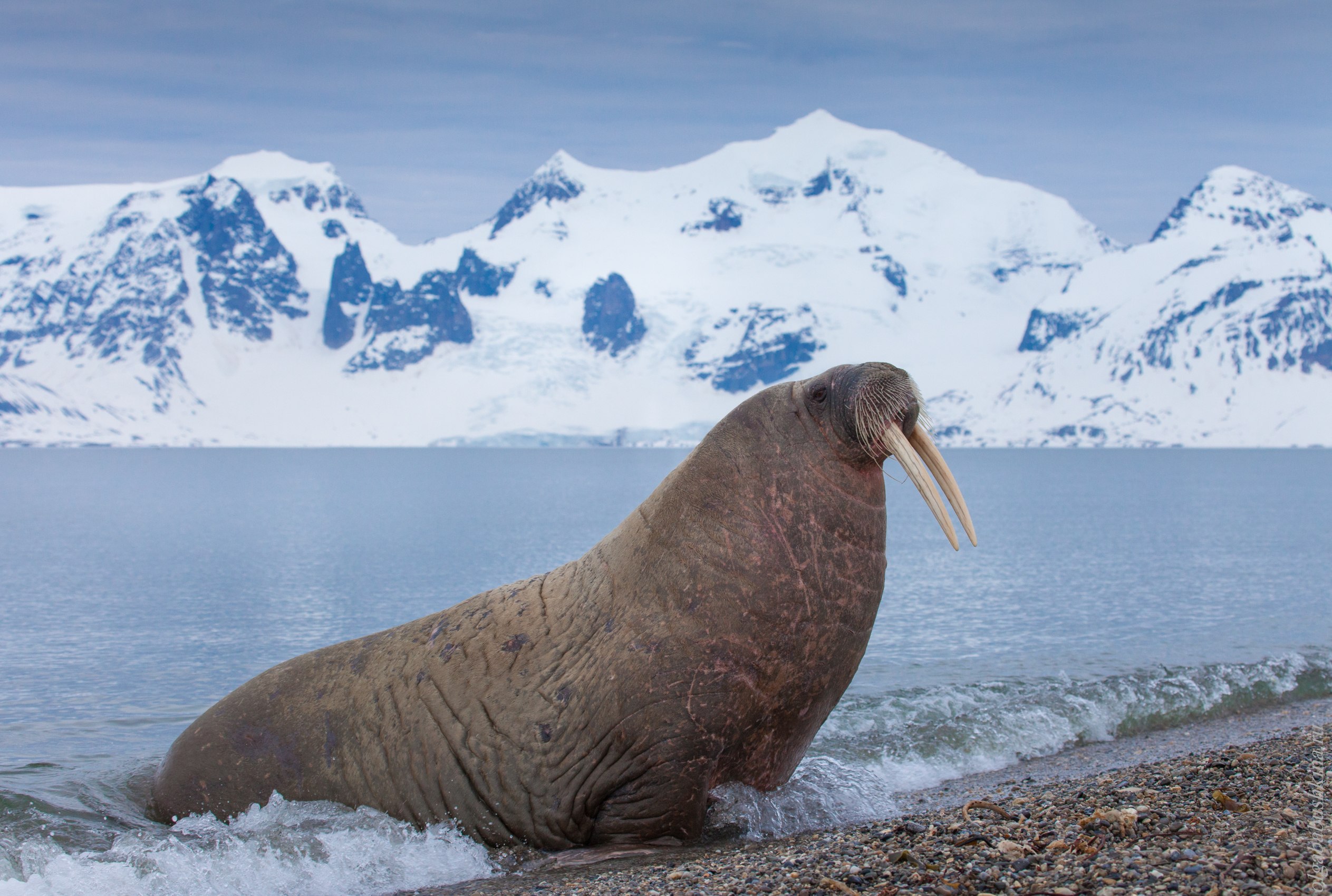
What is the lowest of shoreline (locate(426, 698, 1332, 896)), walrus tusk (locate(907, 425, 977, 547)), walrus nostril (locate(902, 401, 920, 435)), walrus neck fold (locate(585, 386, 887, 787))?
shoreline (locate(426, 698, 1332, 896))

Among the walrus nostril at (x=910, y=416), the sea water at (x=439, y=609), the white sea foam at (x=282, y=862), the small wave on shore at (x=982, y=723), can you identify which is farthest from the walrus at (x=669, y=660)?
the small wave on shore at (x=982, y=723)

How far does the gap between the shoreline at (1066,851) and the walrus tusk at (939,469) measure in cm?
134

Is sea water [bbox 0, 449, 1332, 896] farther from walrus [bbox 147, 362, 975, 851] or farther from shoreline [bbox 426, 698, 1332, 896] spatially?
shoreline [bbox 426, 698, 1332, 896]

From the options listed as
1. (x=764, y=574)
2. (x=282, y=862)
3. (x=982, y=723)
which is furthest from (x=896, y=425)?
(x=982, y=723)

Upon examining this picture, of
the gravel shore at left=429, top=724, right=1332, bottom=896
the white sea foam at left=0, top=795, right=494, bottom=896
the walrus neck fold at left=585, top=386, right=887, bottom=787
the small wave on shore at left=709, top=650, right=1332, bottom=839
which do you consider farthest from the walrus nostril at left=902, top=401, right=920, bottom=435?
the white sea foam at left=0, top=795, right=494, bottom=896

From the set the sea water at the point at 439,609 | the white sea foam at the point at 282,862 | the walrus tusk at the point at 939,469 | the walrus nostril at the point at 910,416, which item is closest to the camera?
the walrus tusk at the point at 939,469

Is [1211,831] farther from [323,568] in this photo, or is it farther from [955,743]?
[323,568]

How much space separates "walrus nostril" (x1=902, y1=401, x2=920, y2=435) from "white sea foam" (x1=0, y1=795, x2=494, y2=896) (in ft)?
10.3

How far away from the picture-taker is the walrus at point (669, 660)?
5.55 m

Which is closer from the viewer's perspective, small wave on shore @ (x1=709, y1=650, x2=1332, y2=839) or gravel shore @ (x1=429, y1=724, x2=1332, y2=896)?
gravel shore @ (x1=429, y1=724, x2=1332, y2=896)

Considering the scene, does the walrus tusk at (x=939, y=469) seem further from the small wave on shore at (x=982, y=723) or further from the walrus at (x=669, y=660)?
the small wave on shore at (x=982, y=723)

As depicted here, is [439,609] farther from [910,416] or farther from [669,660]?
[910,416]

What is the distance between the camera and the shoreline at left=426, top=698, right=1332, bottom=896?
4090 millimetres

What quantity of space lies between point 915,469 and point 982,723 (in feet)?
19.4
